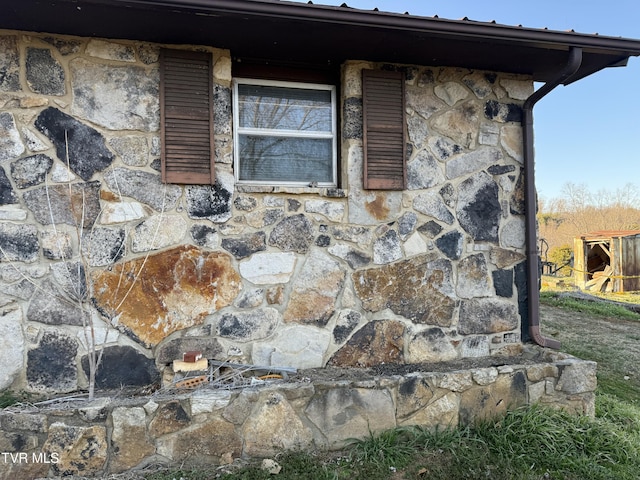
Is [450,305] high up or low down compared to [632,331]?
up

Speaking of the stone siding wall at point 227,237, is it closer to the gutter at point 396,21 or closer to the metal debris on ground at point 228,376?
the metal debris on ground at point 228,376

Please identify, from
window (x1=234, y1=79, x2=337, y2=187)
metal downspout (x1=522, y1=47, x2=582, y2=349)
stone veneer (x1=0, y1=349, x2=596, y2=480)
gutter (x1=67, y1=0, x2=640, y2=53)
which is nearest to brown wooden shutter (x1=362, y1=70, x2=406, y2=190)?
window (x1=234, y1=79, x2=337, y2=187)

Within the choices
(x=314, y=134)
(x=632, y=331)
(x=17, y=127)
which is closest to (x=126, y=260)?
(x=17, y=127)

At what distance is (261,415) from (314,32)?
2.60m

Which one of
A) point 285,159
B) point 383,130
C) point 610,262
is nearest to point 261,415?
point 285,159

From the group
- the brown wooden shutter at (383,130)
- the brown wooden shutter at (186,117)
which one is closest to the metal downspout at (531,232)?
the brown wooden shutter at (383,130)

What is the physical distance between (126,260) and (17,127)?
1.13 metres

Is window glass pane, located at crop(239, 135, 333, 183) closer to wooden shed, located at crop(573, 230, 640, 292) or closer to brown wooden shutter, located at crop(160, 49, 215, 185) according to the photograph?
brown wooden shutter, located at crop(160, 49, 215, 185)

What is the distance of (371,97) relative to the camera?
11.0 ft

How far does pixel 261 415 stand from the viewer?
2648mm

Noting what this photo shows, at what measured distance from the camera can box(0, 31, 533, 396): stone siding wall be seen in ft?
9.23

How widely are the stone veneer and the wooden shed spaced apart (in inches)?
496

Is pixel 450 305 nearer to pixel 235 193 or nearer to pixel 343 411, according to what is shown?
pixel 343 411

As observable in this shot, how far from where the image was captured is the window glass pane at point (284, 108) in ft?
10.9
